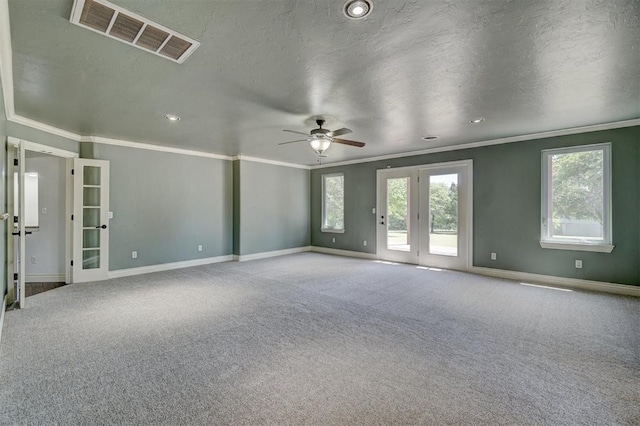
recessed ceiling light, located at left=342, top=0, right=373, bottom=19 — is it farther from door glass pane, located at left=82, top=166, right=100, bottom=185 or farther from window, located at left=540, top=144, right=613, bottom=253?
door glass pane, located at left=82, top=166, right=100, bottom=185

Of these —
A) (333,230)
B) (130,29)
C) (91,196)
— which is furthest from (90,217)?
(333,230)

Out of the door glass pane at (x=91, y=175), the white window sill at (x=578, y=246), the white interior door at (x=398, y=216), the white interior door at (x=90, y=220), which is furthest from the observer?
the white interior door at (x=398, y=216)

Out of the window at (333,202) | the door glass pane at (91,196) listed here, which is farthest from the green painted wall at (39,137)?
the window at (333,202)

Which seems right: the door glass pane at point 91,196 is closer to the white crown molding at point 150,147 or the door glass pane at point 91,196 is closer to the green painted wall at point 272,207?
the white crown molding at point 150,147

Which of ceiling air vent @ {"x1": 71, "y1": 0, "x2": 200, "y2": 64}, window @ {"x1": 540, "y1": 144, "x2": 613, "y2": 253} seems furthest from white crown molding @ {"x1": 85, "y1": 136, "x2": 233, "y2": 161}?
window @ {"x1": 540, "y1": 144, "x2": 613, "y2": 253}

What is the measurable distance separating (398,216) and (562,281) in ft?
10.5

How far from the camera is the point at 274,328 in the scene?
3.23 meters

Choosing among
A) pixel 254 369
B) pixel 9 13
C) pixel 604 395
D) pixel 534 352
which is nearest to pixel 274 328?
pixel 254 369

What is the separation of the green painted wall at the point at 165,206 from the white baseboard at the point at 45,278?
857 millimetres

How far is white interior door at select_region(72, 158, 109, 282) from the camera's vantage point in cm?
509

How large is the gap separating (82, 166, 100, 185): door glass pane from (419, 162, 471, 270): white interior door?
6268 mm

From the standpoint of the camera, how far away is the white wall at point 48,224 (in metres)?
5.32

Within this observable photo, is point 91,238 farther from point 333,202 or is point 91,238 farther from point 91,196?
point 333,202

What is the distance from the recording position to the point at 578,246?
482cm
